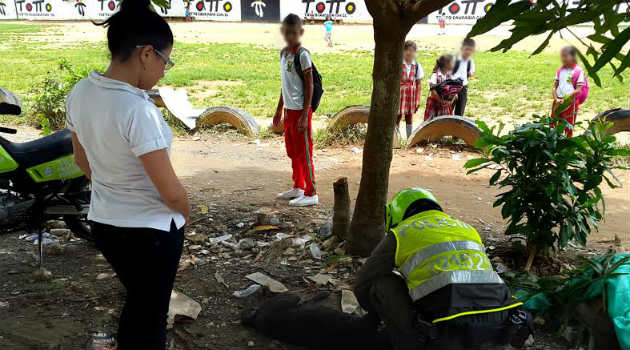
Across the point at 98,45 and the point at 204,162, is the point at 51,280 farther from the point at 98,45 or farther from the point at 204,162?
the point at 98,45

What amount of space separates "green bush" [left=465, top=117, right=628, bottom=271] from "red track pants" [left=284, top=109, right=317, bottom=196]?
1836mm

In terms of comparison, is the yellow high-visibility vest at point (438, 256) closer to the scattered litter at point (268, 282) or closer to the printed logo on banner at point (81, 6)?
the scattered litter at point (268, 282)

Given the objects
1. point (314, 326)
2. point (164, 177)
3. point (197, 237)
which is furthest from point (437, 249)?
point (197, 237)

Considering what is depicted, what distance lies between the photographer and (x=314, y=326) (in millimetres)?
2971

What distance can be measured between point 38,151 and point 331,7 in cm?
2737

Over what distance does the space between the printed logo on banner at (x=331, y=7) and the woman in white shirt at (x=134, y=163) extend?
28019mm

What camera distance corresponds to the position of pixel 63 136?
3.59 m

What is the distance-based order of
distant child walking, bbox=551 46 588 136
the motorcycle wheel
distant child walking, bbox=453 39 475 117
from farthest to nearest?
distant child walking, bbox=453 39 475 117, distant child walking, bbox=551 46 588 136, the motorcycle wheel

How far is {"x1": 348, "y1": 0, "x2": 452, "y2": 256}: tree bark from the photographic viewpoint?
3301 millimetres

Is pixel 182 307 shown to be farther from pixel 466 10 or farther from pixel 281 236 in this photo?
pixel 466 10

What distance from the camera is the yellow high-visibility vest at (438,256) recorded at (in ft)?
7.26

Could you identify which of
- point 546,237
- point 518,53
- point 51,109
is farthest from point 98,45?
point 546,237

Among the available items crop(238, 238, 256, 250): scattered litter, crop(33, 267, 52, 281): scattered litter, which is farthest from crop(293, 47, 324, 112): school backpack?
crop(33, 267, 52, 281): scattered litter

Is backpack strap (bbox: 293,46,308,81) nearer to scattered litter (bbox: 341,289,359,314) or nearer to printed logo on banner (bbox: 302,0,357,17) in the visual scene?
scattered litter (bbox: 341,289,359,314)
